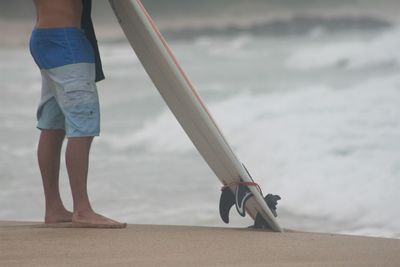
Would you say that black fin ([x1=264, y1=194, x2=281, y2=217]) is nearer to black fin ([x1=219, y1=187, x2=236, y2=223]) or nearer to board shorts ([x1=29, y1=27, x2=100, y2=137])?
black fin ([x1=219, y1=187, x2=236, y2=223])

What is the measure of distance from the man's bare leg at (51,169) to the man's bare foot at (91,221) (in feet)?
0.85

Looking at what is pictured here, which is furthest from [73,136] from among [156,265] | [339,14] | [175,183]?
[339,14]

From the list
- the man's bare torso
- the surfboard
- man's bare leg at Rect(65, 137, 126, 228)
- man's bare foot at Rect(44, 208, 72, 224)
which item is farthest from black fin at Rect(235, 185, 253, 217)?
the man's bare torso

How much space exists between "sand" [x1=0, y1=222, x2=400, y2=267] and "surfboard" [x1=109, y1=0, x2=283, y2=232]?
12 cm

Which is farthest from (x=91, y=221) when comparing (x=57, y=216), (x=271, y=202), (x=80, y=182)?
(x=271, y=202)

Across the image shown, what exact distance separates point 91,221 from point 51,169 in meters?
0.35

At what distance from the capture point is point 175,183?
6.54m

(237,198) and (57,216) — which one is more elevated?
(237,198)

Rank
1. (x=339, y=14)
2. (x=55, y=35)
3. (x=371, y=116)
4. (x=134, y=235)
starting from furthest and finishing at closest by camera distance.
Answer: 1. (x=339, y=14)
2. (x=371, y=116)
3. (x=55, y=35)
4. (x=134, y=235)

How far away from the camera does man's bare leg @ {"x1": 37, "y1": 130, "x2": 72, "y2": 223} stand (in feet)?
12.5

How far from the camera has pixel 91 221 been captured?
141 inches

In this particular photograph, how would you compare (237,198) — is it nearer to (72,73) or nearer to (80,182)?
(80,182)

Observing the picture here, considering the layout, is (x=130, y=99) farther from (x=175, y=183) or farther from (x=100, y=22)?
(x=175, y=183)

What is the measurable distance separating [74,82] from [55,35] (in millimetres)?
178
